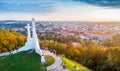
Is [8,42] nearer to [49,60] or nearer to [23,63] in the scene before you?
[49,60]

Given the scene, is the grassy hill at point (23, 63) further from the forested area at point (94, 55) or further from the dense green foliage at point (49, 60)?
the forested area at point (94, 55)

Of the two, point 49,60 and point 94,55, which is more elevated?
point 49,60

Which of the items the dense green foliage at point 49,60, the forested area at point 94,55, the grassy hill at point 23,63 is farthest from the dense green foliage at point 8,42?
the dense green foliage at point 49,60

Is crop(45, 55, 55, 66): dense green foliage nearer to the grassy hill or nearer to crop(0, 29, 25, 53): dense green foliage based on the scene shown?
the grassy hill

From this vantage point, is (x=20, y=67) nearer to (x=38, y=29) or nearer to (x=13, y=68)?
(x=13, y=68)

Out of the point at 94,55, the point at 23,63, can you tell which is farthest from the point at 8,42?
the point at 23,63

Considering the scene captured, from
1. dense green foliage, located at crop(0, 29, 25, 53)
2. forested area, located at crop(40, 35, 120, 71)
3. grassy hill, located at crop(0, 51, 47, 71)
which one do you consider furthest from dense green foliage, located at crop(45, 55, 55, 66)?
dense green foliage, located at crop(0, 29, 25, 53)

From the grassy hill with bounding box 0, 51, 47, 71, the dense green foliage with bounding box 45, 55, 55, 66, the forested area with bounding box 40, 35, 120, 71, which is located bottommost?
the forested area with bounding box 40, 35, 120, 71

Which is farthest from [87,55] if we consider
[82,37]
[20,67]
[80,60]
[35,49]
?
[82,37]
